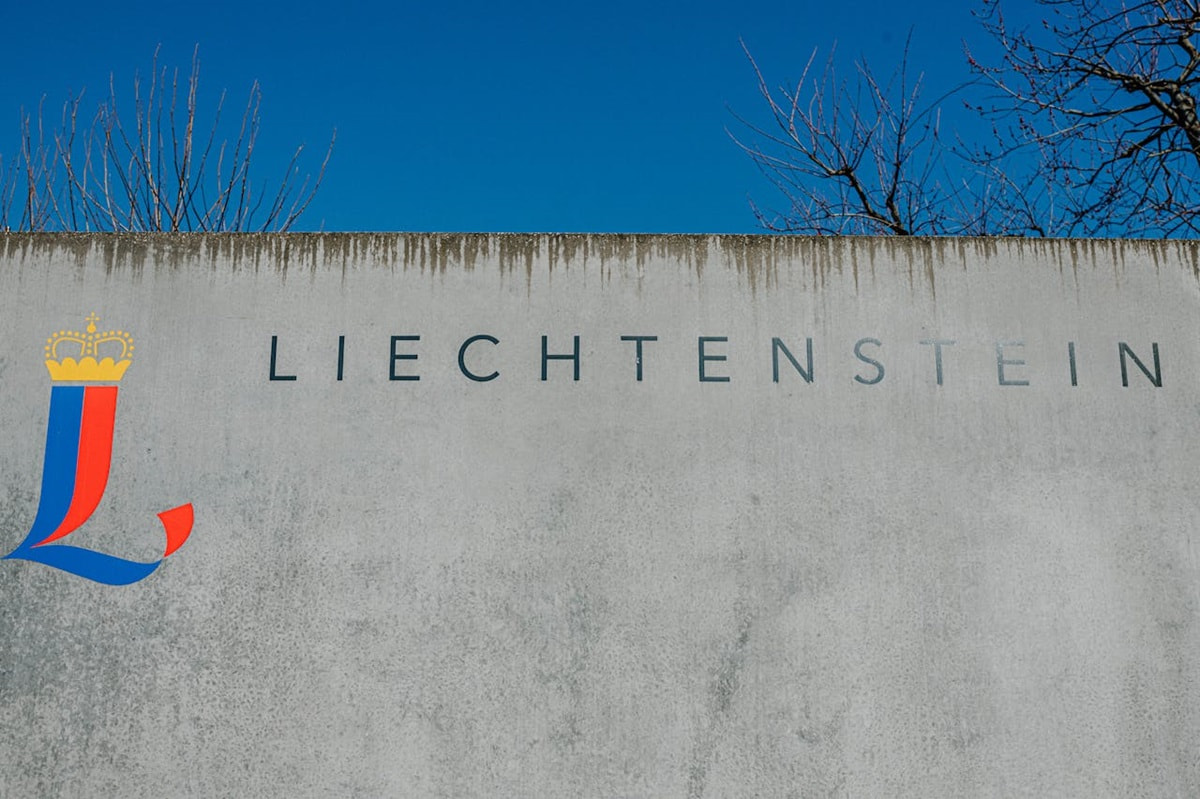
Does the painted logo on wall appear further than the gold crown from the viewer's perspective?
No

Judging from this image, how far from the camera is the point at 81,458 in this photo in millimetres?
3582

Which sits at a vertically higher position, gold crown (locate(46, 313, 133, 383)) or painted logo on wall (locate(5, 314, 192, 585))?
gold crown (locate(46, 313, 133, 383))

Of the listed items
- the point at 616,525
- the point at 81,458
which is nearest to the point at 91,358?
the point at 81,458

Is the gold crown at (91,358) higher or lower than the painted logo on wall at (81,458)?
higher

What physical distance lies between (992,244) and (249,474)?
2.74 m

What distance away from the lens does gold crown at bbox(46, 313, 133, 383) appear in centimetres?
365

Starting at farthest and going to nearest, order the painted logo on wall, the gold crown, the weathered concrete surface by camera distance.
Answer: the gold crown → the painted logo on wall → the weathered concrete surface

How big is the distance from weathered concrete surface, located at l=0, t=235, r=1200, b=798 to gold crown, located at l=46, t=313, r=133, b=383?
5 cm

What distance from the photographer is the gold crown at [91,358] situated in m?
3.65

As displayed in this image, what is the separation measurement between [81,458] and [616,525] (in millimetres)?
1839

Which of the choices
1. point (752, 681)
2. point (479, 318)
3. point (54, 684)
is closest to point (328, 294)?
point (479, 318)

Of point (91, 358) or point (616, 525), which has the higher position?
point (91, 358)

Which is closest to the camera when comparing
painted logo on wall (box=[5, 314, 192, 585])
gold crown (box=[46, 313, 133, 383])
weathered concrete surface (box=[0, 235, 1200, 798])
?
weathered concrete surface (box=[0, 235, 1200, 798])

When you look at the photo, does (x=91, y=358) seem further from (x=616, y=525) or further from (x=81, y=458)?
(x=616, y=525)
